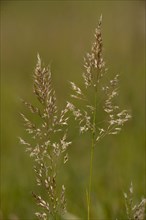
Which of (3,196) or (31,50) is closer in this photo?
(3,196)

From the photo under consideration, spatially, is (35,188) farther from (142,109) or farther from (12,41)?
(12,41)

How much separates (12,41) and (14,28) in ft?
3.86

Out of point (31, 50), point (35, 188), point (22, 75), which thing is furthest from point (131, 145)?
point (31, 50)

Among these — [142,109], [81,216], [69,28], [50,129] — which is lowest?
[81,216]

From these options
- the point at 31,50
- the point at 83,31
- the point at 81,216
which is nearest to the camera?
the point at 81,216

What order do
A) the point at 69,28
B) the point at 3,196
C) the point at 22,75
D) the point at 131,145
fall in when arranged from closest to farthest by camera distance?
the point at 3,196, the point at 131,145, the point at 22,75, the point at 69,28

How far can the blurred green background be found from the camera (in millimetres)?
3518

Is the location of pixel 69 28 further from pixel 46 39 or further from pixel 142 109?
pixel 142 109

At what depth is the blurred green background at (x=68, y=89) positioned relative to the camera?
3.52 m

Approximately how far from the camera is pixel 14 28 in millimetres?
13586

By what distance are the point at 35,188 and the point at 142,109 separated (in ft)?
4.82

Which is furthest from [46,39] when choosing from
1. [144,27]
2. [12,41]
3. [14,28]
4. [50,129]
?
[50,129]

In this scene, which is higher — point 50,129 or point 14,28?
point 14,28

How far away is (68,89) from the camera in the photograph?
7336 millimetres
